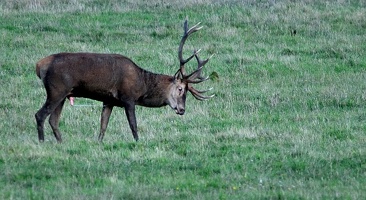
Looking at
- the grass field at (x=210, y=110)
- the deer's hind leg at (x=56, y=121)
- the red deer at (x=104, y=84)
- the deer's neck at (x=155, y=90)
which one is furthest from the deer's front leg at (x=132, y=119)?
the deer's hind leg at (x=56, y=121)

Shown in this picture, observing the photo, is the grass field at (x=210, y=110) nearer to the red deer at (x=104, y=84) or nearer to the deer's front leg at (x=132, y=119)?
the deer's front leg at (x=132, y=119)

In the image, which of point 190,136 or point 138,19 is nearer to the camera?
point 190,136

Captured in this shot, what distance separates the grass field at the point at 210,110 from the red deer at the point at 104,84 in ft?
1.42

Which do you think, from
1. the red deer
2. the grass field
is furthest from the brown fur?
the grass field

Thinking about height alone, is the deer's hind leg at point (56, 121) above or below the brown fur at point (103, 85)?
below

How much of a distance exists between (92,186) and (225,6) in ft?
49.6

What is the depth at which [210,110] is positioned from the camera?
16.0 meters

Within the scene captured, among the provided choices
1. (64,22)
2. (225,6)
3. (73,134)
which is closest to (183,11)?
(225,6)

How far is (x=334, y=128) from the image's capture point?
14.2m

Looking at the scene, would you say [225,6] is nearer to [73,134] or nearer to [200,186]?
[73,134]

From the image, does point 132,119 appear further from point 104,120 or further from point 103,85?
point 103,85

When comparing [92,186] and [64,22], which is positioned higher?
[92,186]

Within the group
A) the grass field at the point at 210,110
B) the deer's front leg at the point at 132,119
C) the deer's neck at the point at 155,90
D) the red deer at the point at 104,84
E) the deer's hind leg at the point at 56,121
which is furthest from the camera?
the deer's neck at the point at 155,90

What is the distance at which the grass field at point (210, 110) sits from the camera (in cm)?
1065
